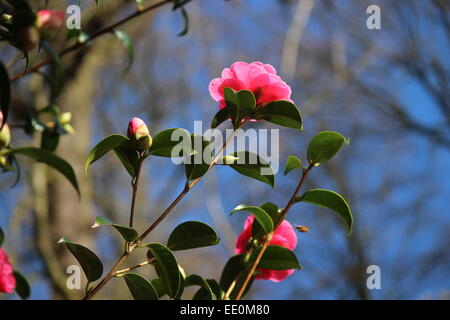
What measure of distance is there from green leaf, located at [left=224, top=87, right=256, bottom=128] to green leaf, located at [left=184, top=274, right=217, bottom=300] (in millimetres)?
156

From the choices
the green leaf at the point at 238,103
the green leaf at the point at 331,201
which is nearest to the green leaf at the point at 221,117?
the green leaf at the point at 238,103

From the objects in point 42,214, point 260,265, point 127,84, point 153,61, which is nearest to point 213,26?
point 153,61

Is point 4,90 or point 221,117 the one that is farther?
point 221,117

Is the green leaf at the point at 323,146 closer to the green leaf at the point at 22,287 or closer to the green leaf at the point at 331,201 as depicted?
the green leaf at the point at 331,201

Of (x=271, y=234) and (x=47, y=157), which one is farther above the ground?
(x=47, y=157)

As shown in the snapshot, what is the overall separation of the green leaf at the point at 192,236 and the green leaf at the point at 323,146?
12cm

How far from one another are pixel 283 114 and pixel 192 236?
0.15 m

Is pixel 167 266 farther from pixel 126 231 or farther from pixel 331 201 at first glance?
pixel 331 201

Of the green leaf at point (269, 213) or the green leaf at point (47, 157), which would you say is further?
the green leaf at point (269, 213)

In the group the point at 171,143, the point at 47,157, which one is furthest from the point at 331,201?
the point at 47,157

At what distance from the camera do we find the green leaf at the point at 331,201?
0.50 meters

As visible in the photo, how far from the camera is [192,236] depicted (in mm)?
491
